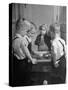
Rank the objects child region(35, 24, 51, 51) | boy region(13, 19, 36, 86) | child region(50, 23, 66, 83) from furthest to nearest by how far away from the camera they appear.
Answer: child region(50, 23, 66, 83), child region(35, 24, 51, 51), boy region(13, 19, 36, 86)

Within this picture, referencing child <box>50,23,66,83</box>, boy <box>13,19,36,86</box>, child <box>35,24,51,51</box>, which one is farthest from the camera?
child <box>50,23,66,83</box>

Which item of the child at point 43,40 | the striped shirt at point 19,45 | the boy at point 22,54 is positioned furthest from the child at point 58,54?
the striped shirt at point 19,45

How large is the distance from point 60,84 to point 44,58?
58 centimetres

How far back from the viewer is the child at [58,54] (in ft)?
22.8

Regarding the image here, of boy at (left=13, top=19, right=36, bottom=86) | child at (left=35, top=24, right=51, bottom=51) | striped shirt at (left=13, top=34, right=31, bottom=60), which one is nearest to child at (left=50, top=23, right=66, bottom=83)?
child at (left=35, top=24, right=51, bottom=51)

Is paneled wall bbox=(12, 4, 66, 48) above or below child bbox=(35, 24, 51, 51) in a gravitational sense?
above

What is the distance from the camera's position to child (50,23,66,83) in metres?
6.96

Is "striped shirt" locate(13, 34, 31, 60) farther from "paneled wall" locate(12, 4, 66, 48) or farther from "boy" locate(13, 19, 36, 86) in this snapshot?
"paneled wall" locate(12, 4, 66, 48)

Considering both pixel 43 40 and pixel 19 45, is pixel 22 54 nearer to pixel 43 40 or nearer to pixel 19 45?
pixel 19 45

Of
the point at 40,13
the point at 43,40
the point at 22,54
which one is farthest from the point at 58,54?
the point at 40,13

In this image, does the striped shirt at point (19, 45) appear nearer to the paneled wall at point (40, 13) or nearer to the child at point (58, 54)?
the paneled wall at point (40, 13)

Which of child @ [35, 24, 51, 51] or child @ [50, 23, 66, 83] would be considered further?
child @ [50, 23, 66, 83]

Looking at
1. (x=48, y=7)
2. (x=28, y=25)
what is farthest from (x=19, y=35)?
(x=48, y=7)

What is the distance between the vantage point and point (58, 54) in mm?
7008
